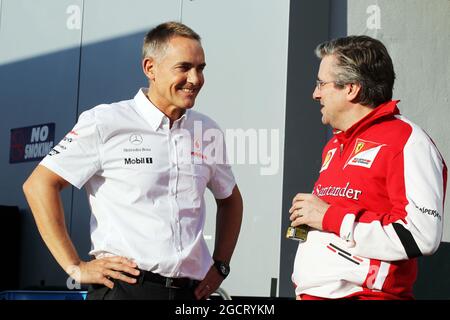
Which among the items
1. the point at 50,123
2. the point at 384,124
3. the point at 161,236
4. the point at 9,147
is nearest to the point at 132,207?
the point at 161,236

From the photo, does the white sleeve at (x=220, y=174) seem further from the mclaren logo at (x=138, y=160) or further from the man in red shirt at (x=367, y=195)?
the man in red shirt at (x=367, y=195)

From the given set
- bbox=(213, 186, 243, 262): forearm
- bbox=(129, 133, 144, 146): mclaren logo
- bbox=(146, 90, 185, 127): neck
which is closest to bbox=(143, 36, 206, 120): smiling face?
bbox=(146, 90, 185, 127): neck

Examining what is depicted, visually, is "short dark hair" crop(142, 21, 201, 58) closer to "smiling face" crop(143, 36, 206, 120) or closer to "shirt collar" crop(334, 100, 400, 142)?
"smiling face" crop(143, 36, 206, 120)

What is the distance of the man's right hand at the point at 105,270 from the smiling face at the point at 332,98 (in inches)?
33.6

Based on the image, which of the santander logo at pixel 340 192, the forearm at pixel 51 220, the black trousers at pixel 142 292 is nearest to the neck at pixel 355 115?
the santander logo at pixel 340 192

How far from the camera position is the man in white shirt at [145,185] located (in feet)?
9.89

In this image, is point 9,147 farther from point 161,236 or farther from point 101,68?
point 161,236

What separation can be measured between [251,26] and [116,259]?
3.29m

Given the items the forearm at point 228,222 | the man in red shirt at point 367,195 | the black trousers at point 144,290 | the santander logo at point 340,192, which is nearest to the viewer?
the man in red shirt at point 367,195

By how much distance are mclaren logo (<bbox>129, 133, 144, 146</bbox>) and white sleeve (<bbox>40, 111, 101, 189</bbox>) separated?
125mm

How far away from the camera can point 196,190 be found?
320 cm

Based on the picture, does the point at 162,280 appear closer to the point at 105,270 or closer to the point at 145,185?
the point at 105,270

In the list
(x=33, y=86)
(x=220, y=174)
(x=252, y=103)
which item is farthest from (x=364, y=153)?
(x=33, y=86)

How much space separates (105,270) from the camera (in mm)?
3012
